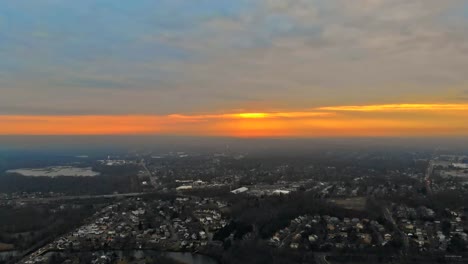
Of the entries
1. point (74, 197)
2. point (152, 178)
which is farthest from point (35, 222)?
point (152, 178)

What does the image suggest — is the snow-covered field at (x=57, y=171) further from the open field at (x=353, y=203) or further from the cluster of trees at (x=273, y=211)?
the open field at (x=353, y=203)

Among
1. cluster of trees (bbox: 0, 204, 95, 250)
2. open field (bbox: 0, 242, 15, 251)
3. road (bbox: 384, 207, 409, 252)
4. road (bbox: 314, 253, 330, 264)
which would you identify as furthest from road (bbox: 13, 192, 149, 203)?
road (bbox: 314, 253, 330, 264)

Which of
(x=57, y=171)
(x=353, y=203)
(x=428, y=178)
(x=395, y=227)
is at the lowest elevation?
(x=395, y=227)

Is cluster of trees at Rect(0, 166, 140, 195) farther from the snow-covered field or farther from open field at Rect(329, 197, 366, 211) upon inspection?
open field at Rect(329, 197, 366, 211)

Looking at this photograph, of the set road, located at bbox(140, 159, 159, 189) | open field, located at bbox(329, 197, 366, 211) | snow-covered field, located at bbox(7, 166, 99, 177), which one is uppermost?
snow-covered field, located at bbox(7, 166, 99, 177)

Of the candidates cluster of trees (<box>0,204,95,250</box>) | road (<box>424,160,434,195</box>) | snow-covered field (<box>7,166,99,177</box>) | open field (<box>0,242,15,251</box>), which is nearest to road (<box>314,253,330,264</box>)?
cluster of trees (<box>0,204,95,250</box>)

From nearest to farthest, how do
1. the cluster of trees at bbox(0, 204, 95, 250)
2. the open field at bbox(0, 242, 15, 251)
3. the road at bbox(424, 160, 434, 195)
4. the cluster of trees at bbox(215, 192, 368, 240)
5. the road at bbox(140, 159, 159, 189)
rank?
1. the open field at bbox(0, 242, 15, 251)
2. the cluster of trees at bbox(0, 204, 95, 250)
3. the cluster of trees at bbox(215, 192, 368, 240)
4. the road at bbox(424, 160, 434, 195)
5. the road at bbox(140, 159, 159, 189)

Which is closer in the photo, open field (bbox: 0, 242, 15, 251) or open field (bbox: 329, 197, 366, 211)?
open field (bbox: 0, 242, 15, 251)

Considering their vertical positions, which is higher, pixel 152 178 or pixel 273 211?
pixel 152 178

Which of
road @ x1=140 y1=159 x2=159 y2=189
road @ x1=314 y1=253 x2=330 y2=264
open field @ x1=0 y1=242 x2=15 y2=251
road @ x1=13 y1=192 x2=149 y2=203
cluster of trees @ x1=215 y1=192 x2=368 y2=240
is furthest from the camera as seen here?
road @ x1=140 y1=159 x2=159 y2=189

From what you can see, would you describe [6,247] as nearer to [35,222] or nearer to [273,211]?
[35,222]

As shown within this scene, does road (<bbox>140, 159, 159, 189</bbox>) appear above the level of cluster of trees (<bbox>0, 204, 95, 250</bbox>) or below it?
above

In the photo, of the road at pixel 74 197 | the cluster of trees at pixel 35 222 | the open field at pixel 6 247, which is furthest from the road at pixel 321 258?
the road at pixel 74 197
